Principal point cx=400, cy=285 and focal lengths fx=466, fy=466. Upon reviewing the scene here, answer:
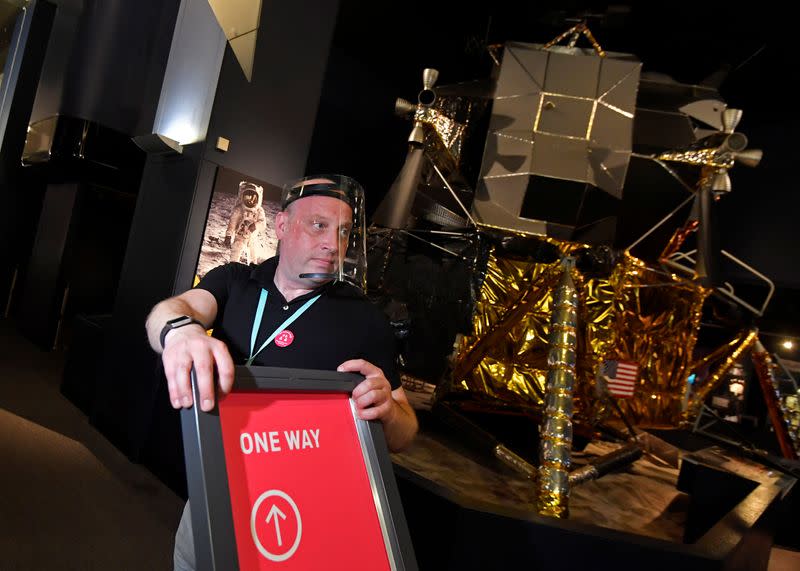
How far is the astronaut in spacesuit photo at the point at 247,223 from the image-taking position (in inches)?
157

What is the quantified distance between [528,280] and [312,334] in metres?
3.07

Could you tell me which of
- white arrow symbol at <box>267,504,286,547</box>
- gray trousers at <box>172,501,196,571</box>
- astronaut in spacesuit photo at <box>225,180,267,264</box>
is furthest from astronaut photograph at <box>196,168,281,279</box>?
white arrow symbol at <box>267,504,286,547</box>

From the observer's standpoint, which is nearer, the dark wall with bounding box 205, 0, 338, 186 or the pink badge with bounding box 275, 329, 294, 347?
the pink badge with bounding box 275, 329, 294, 347

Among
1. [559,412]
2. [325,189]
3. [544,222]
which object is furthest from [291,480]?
[544,222]

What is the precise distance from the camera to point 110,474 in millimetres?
3605

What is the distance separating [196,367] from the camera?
0.88m

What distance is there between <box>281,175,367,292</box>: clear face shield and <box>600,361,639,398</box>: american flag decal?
3597 millimetres

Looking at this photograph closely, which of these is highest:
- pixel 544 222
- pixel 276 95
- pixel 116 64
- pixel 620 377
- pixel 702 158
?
pixel 116 64

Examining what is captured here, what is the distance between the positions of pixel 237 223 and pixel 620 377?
3849mm

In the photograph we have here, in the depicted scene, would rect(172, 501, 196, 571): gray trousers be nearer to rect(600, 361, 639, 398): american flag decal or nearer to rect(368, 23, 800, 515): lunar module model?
rect(368, 23, 800, 515): lunar module model

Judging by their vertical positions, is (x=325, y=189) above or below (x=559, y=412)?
above

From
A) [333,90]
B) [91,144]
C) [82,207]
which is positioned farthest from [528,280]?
[82,207]

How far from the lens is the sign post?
0.83 m

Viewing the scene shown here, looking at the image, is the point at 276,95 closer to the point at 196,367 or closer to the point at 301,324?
the point at 301,324
